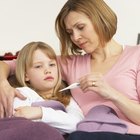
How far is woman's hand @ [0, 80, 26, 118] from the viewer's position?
1.20m

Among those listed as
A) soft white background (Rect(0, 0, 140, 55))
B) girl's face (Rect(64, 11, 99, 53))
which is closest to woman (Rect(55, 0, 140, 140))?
girl's face (Rect(64, 11, 99, 53))

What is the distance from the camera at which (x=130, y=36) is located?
2.08 m

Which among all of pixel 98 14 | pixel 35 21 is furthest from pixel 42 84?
pixel 35 21

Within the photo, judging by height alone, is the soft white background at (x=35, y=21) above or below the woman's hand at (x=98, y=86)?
above

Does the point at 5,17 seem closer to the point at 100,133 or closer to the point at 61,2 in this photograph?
the point at 61,2

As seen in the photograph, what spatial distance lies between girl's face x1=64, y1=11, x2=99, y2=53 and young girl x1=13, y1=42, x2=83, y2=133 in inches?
5.6

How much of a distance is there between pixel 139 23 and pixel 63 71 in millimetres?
822

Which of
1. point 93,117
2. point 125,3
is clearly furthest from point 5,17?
point 93,117

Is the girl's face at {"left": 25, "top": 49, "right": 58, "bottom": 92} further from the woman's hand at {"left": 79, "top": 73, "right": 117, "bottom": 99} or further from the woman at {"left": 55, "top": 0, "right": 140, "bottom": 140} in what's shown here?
the woman's hand at {"left": 79, "top": 73, "right": 117, "bottom": 99}

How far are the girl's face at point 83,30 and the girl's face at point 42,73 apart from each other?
0.16 meters

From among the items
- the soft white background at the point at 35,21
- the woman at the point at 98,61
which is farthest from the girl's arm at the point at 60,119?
the soft white background at the point at 35,21

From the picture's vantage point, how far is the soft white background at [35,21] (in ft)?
6.39

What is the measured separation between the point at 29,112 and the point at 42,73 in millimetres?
259

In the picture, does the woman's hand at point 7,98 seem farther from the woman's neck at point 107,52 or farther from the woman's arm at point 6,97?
the woman's neck at point 107,52
